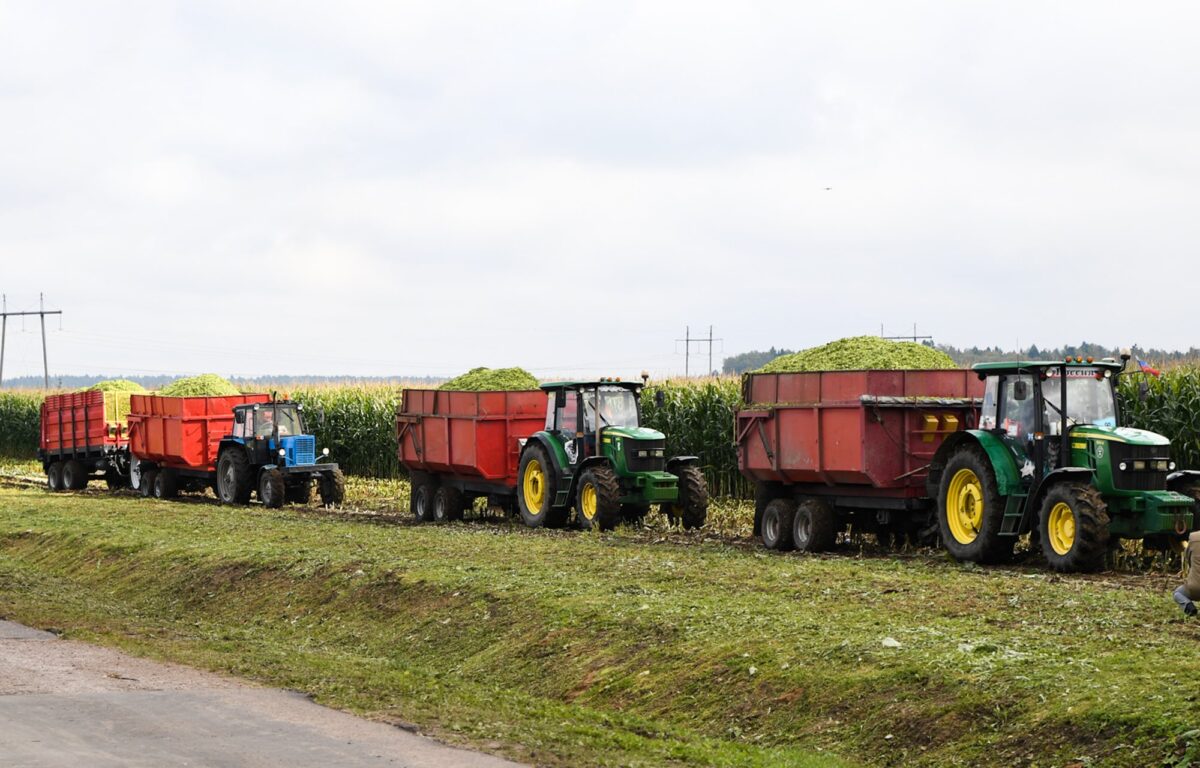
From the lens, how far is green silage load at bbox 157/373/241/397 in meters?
37.9

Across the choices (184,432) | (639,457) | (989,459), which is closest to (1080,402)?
(989,459)

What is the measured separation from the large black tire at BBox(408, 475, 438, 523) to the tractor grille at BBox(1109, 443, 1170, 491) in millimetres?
15199

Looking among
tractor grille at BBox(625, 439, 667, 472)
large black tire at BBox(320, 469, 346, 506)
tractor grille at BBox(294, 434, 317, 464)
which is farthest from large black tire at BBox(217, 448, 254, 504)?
tractor grille at BBox(625, 439, 667, 472)

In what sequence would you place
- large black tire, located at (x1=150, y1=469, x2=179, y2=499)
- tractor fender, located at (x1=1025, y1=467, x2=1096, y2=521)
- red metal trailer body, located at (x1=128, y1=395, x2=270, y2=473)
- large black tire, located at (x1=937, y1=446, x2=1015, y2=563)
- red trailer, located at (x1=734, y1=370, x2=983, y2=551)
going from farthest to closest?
1. large black tire, located at (x1=150, y1=469, x2=179, y2=499)
2. red metal trailer body, located at (x1=128, y1=395, x2=270, y2=473)
3. red trailer, located at (x1=734, y1=370, x2=983, y2=551)
4. large black tire, located at (x1=937, y1=446, x2=1015, y2=563)
5. tractor fender, located at (x1=1025, y1=467, x2=1096, y2=521)

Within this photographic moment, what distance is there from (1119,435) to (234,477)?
2230 centimetres

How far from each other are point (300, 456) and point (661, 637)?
22.2 meters

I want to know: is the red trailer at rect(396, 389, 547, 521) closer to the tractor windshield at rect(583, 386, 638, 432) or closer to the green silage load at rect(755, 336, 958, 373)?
the tractor windshield at rect(583, 386, 638, 432)

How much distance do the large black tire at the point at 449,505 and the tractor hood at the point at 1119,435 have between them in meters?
13.8

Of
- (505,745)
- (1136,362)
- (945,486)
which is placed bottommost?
(505,745)

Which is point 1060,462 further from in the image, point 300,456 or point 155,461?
point 155,461

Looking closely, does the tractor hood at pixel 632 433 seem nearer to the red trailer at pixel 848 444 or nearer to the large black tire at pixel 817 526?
the red trailer at pixel 848 444

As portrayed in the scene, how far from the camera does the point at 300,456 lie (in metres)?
34.2

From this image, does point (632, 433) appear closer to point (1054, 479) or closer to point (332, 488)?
point (1054, 479)

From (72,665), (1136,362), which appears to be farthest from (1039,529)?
(72,665)
